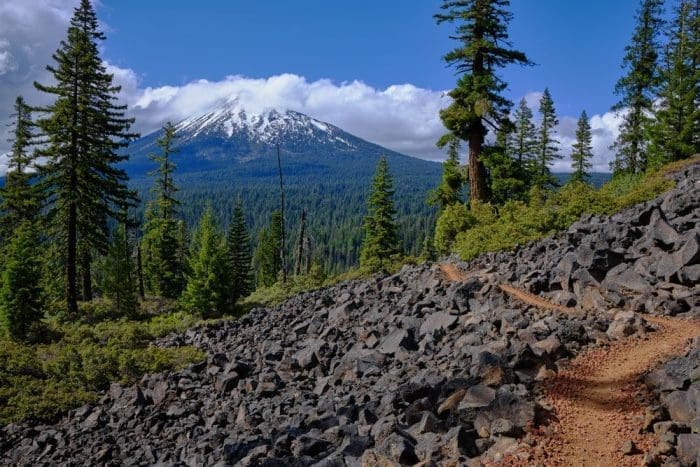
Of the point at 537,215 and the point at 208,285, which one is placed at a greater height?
the point at 537,215

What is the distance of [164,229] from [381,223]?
17686mm

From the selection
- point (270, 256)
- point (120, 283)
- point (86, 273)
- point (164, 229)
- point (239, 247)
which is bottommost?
point (270, 256)

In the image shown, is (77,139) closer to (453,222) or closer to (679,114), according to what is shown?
(453,222)

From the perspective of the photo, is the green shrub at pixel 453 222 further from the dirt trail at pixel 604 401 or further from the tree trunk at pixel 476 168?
the dirt trail at pixel 604 401

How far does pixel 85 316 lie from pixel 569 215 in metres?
23.0

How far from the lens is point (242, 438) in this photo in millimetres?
9078

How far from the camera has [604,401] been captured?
7.60 m

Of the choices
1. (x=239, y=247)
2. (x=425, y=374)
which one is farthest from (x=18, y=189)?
(x=425, y=374)

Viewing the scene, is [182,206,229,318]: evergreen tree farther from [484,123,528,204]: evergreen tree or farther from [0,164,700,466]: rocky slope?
[484,123,528,204]: evergreen tree

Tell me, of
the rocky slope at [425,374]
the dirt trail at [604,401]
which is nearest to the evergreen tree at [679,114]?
the rocky slope at [425,374]

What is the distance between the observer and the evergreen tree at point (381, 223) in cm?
4050

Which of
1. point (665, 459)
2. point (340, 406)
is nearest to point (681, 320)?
point (665, 459)

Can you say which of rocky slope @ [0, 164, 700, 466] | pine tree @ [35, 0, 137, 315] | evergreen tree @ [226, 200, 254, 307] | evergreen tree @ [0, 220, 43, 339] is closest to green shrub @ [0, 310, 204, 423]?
rocky slope @ [0, 164, 700, 466]

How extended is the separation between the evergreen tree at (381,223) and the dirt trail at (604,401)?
3082 cm
